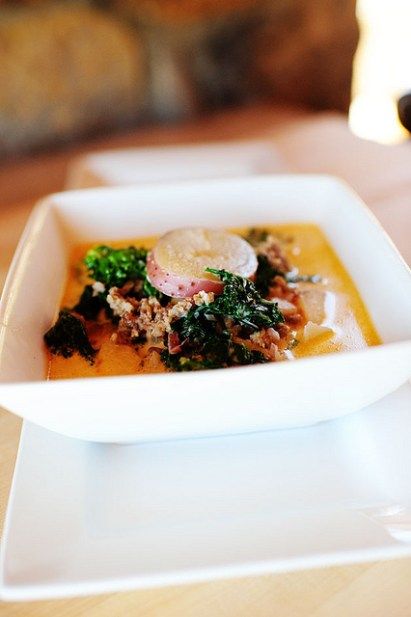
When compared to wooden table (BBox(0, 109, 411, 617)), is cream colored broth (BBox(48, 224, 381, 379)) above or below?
above

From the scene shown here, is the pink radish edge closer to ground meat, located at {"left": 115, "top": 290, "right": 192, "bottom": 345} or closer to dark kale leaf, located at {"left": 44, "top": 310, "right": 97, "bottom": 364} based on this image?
ground meat, located at {"left": 115, "top": 290, "right": 192, "bottom": 345}

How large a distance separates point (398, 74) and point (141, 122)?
241cm

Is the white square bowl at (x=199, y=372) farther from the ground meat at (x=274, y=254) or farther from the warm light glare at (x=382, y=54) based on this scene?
the warm light glare at (x=382, y=54)

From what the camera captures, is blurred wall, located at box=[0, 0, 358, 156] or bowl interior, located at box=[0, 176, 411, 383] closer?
bowl interior, located at box=[0, 176, 411, 383]

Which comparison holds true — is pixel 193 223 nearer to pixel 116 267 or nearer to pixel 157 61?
pixel 116 267

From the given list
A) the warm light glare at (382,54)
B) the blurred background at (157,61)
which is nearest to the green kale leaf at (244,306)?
the blurred background at (157,61)

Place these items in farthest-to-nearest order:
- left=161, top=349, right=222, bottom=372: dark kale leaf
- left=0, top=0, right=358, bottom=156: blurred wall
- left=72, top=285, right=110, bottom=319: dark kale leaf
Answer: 1. left=0, top=0, right=358, bottom=156: blurred wall
2. left=72, top=285, right=110, bottom=319: dark kale leaf
3. left=161, top=349, right=222, bottom=372: dark kale leaf

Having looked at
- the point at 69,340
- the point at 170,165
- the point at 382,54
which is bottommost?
the point at 69,340

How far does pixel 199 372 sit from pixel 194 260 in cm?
38

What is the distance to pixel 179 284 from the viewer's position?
1.05 meters

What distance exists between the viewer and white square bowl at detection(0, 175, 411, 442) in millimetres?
752

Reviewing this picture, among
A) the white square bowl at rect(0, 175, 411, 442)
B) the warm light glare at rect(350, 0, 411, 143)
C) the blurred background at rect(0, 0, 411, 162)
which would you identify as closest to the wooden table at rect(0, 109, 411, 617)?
the white square bowl at rect(0, 175, 411, 442)

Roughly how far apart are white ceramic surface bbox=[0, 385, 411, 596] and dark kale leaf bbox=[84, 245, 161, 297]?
1.21 ft

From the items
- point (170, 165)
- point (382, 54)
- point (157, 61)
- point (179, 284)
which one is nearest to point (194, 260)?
point (179, 284)
